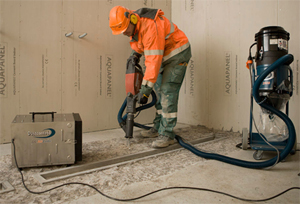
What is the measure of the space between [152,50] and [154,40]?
3.7 inches

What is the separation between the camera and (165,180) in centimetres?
150

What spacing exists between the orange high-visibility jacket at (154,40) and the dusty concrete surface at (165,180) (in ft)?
2.41

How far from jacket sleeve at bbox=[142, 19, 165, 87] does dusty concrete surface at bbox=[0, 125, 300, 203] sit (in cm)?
72

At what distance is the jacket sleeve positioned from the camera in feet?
6.58

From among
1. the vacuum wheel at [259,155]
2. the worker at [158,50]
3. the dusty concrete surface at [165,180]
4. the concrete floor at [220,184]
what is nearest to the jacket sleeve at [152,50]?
the worker at [158,50]

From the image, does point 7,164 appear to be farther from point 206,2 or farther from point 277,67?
point 206,2

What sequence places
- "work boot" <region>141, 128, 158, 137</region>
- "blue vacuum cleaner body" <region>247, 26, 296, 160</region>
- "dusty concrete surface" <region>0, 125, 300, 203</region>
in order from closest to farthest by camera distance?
"dusty concrete surface" <region>0, 125, 300, 203</region> → "blue vacuum cleaner body" <region>247, 26, 296, 160</region> → "work boot" <region>141, 128, 158, 137</region>

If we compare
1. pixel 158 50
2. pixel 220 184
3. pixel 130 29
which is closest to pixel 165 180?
pixel 220 184

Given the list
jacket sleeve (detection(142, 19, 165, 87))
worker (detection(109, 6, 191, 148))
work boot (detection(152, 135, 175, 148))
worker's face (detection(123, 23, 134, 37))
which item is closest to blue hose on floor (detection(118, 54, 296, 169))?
work boot (detection(152, 135, 175, 148))

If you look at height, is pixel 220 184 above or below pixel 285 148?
below

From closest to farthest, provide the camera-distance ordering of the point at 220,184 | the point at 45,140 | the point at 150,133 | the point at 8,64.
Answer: the point at 220,184
the point at 45,140
the point at 8,64
the point at 150,133

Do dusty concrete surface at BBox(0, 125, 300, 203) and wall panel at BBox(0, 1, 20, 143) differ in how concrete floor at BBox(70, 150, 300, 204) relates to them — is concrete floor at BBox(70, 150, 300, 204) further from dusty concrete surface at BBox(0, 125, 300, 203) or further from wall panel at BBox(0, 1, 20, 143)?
wall panel at BBox(0, 1, 20, 143)

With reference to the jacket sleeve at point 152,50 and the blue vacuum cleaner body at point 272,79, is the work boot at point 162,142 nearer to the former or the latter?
the jacket sleeve at point 152,50

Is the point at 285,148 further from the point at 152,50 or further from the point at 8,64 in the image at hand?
the point at 8,64
